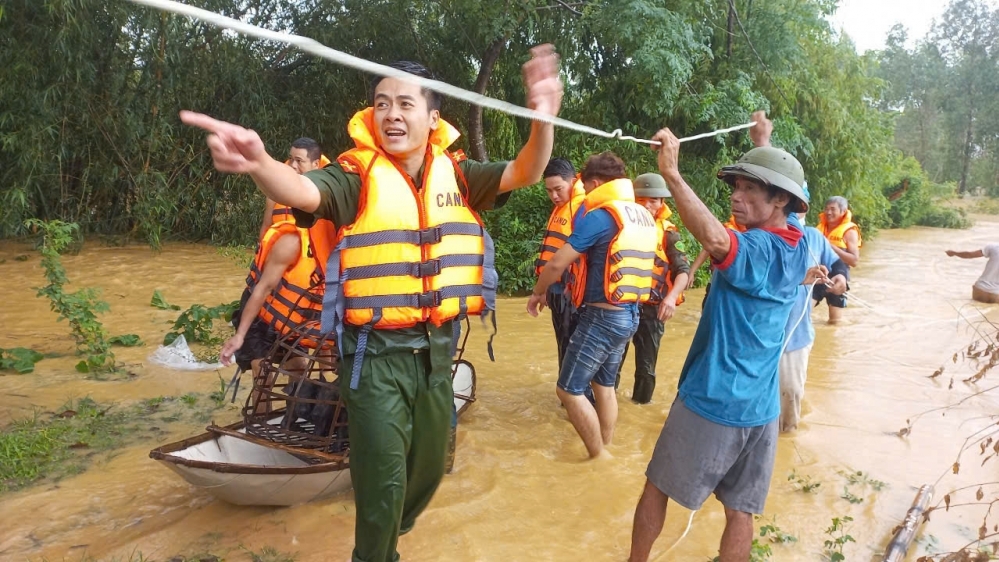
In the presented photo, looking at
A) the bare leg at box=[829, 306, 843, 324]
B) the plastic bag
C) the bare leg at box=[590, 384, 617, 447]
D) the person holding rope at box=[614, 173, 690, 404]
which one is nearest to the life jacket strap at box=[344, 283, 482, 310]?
the bare leg at box=[590, 384, 617, 447]

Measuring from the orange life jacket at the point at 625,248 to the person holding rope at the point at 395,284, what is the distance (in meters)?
1.66

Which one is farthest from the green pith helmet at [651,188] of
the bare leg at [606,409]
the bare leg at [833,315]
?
the bare leg at [833,315]

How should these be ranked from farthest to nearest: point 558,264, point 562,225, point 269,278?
point 562,225, point 558,264, point 269,278

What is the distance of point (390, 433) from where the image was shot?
8.01ft

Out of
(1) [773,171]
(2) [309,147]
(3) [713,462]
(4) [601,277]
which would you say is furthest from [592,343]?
(2) [309,147]

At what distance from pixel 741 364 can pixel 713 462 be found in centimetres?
39

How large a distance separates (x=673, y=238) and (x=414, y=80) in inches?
135

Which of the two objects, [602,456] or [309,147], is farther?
[309,147]

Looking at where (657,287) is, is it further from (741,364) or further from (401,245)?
(401,245)

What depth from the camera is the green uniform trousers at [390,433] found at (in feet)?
7.98

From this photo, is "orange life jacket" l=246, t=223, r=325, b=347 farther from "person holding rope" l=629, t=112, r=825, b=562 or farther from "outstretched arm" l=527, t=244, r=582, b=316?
"person holding rope" l=629, t=112, r=825, b=562

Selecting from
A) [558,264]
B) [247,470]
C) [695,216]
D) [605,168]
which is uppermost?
[605,168]

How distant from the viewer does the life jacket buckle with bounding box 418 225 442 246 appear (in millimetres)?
2539

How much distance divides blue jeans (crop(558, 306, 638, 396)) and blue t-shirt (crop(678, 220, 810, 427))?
143 cm
